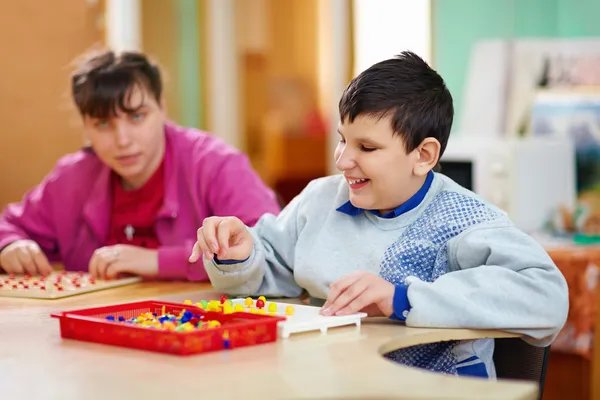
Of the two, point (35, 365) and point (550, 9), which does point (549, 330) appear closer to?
point (35, 365)

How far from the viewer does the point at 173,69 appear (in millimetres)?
4855

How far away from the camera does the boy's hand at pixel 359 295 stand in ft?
4.34

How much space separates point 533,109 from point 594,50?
10.9 inches

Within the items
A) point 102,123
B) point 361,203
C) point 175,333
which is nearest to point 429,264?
point 361,203

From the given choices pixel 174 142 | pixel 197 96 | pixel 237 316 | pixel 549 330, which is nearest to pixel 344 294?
pixel 237 316

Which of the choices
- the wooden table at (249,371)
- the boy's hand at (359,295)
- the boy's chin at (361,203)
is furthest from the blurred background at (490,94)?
the wooden table at (249,371)

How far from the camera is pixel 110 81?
1977 mm

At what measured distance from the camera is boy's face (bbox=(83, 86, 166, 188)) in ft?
6.46

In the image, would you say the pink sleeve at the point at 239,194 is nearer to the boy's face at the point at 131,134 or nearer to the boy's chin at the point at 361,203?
the boy's face at the point at 131,134

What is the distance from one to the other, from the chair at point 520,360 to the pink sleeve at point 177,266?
0.64m

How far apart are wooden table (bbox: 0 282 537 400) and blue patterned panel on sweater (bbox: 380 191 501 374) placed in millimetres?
100

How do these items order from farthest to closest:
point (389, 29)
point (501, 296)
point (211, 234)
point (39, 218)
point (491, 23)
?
point (389, 29) → point (491, 23) → point (39, 218) → point (211, 234) → point (501, 296)

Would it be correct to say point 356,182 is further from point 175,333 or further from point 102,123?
point 102,123

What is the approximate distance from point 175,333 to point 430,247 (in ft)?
1.53
